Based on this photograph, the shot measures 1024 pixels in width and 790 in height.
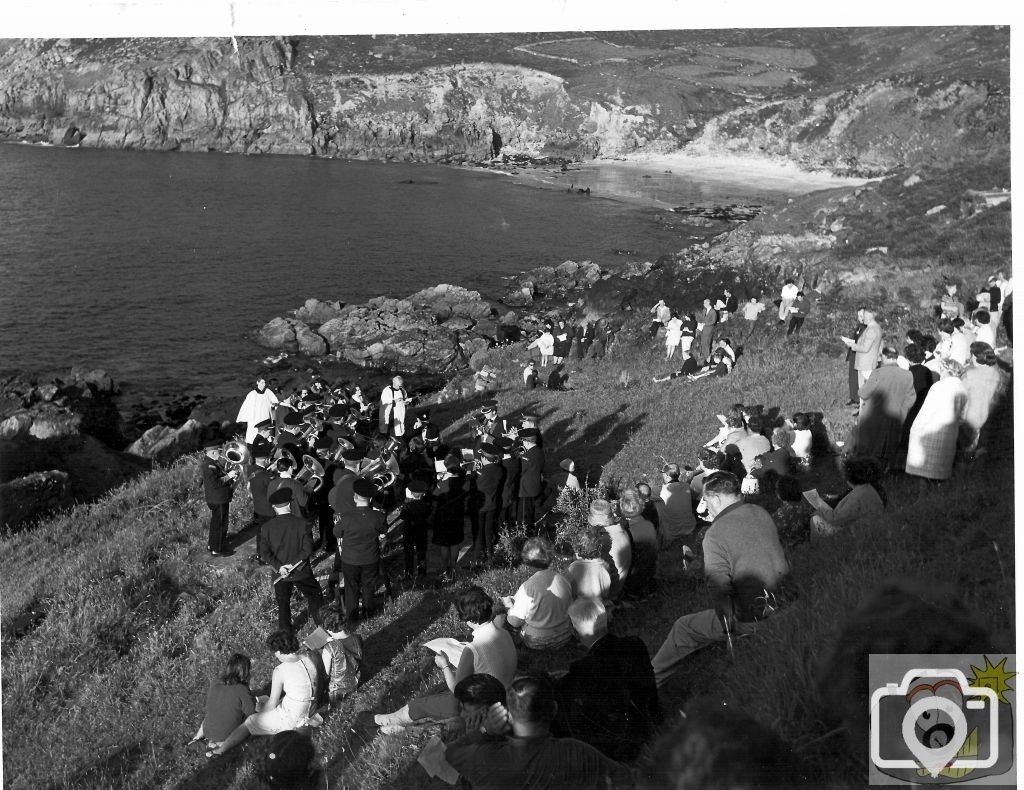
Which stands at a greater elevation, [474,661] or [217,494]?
[474,661]

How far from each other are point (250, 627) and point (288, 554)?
1.56 metres

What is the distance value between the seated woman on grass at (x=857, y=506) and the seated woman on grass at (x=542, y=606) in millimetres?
2779

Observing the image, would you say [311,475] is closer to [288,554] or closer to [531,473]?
[288,554]

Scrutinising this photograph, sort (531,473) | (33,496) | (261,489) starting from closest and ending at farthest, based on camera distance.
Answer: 1. (261,489)
2. (531,473)
3. (33,496)

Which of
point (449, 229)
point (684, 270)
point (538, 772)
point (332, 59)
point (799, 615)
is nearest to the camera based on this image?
point (538, 772)

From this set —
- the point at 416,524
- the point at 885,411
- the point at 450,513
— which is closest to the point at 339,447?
the point at 416,524

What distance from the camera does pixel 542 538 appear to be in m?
8.31

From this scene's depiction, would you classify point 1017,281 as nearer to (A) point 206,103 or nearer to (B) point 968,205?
(B) point 968,205

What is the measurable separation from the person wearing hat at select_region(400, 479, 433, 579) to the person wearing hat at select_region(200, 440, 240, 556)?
2.69 metres

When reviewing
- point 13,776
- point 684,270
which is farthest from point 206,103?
point 13,776

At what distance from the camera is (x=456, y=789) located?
553 cm

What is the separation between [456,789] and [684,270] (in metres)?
30.2

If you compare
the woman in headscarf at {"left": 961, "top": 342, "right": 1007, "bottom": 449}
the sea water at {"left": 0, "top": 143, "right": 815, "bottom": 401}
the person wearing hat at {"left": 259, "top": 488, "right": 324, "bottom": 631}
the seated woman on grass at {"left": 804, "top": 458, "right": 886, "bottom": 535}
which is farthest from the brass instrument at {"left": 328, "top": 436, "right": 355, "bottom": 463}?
the sea water at {"left": 0, "top": 143, "right": 815, "bottom": 401}

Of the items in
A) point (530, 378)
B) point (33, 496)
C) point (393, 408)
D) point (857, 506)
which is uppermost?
point (857, 506)
